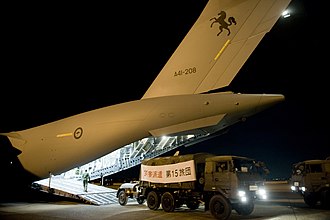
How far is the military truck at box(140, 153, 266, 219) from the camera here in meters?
10.1

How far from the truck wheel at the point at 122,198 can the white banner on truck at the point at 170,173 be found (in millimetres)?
1648

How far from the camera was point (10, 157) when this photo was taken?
13742mm

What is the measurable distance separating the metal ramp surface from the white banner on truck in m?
2.93

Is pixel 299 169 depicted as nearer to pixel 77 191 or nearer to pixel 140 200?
pixel 140 200

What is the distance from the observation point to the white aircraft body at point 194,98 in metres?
9.52

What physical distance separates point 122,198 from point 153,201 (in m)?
2.29

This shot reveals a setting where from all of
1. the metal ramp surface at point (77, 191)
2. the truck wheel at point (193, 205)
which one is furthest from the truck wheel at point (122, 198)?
the truck wheel at point (193, 205)

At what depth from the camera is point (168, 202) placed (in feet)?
39.0

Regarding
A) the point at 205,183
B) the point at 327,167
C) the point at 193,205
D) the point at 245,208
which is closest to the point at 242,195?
the point at 245,208

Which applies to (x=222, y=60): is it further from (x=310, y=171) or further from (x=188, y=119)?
(x=310, y=171)

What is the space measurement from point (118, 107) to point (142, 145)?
575 cm

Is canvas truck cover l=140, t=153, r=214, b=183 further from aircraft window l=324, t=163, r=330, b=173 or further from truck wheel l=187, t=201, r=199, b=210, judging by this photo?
aircraft window l=324, t=163, r=330, b=173

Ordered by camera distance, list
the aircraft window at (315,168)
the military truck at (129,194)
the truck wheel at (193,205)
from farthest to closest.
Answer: the military truck at (129,194)
the aircraft window at (315,168)
the truck wheel at (193,205)

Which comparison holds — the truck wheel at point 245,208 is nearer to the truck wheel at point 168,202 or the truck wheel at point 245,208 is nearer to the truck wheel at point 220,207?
the truck wheel at point 220,207
